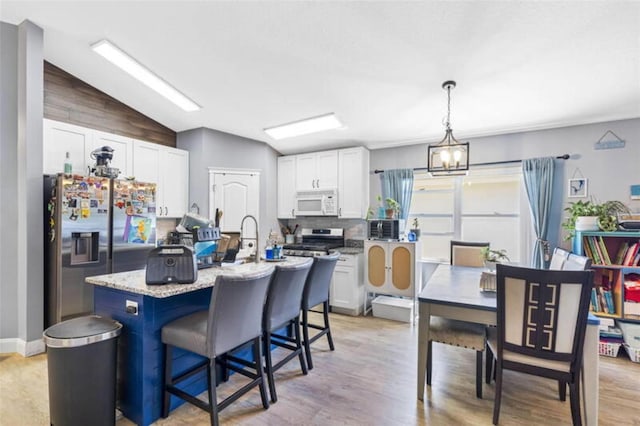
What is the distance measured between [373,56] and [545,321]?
2322 mm

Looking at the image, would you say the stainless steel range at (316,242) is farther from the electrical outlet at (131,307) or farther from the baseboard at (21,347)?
the baseboard at (21,347)

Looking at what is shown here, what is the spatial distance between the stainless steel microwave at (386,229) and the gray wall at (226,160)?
5.83 ft

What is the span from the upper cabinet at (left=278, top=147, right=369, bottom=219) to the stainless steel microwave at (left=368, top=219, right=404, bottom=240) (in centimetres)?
35

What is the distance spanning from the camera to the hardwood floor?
1964 millimetres

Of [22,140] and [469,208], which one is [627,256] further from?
[22,140]

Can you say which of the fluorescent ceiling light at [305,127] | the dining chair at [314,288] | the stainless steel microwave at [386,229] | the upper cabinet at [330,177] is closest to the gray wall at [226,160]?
the upper cabinet at [330,177]

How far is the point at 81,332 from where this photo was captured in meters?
1.71

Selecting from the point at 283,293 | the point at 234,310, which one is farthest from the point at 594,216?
the point at 234,310

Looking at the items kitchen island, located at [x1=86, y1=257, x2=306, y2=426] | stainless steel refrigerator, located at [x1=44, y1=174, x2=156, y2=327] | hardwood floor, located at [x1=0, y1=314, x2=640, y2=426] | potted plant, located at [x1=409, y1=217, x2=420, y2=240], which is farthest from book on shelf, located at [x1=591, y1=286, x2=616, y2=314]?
stainless steel refrigerator, located at [x1=44, y1=174, x2=156, y2=327]

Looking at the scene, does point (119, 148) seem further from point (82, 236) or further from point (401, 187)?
point (401, 187)

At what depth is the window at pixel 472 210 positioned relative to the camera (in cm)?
391

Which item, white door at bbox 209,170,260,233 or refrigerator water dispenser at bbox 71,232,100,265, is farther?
white door at bbox 209,170,260,233

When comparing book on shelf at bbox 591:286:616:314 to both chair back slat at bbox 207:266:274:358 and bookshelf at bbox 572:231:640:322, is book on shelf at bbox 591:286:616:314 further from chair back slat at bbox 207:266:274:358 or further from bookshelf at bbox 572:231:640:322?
chair back slat at bbox 207:266:274:358

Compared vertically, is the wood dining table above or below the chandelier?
below
